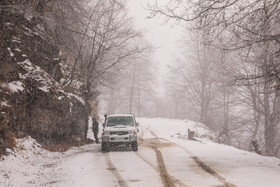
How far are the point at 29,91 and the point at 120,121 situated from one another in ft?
18.5

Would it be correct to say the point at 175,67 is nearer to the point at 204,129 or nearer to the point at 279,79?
the point at 204,129

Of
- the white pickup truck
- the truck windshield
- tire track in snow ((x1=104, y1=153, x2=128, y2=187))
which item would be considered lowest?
tire track in snow ((x1=104, y1=153, x2=128, y2=187))

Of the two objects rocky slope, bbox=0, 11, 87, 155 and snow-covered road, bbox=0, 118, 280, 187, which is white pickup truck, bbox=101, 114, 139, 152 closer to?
snow-covered road, bbox=0, 118, 280, 187

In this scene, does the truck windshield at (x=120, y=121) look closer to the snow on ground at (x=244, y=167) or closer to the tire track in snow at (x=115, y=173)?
the tire track in snow at (x=115, y=173)

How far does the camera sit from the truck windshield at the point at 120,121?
60.8 ft

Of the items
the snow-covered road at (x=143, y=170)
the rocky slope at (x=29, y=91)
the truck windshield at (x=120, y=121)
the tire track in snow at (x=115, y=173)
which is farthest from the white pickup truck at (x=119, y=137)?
the tire track in snow at (x=115, y=173)

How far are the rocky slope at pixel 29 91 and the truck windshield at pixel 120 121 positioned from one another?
2266mm

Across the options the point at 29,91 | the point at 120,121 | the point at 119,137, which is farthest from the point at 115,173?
the point at 120,121

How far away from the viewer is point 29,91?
1531 centimetres

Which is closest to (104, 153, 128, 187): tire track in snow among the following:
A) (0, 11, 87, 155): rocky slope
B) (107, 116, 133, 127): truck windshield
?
(0, 11, 87, 155): rocky slope

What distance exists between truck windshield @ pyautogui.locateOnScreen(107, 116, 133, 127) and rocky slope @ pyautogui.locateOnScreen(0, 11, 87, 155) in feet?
7.43

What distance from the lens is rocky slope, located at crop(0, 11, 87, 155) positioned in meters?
13.6

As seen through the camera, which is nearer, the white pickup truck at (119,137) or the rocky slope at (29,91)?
the rocky slope at (29,91)

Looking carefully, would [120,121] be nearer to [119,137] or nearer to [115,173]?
[119,137]
